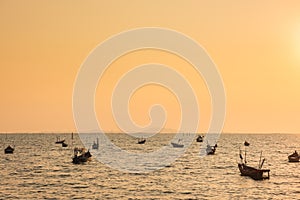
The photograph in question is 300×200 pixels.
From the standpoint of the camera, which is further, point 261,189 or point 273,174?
point 273,174

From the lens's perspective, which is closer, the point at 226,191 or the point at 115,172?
the point at 226,191

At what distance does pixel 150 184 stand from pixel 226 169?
25.9 m

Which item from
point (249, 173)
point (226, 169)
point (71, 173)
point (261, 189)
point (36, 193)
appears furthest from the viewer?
point (226, 169)

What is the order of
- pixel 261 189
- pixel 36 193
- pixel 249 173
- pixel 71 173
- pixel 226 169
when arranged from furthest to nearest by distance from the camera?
pixel 226 169, pixel 71 173, pixel 249 173, pixel 261 189, pixel 36 193

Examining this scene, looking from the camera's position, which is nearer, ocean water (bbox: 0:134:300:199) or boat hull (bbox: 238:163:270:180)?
ocean water (bbox: 0:134:300:199)

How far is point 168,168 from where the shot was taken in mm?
88312

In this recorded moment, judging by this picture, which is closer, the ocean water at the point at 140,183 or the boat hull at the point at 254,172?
the ocean water at the point at 140,183

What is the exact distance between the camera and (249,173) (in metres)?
72.7

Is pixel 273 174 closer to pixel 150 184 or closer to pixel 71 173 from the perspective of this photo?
pixel 150 184

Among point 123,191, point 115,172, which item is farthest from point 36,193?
point 115,172

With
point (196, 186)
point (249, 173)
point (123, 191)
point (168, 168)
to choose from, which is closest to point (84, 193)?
point (123, 191)

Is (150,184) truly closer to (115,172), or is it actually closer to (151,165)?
(115,172)

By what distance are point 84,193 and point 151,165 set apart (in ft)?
120

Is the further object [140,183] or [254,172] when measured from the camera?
[254,172]
